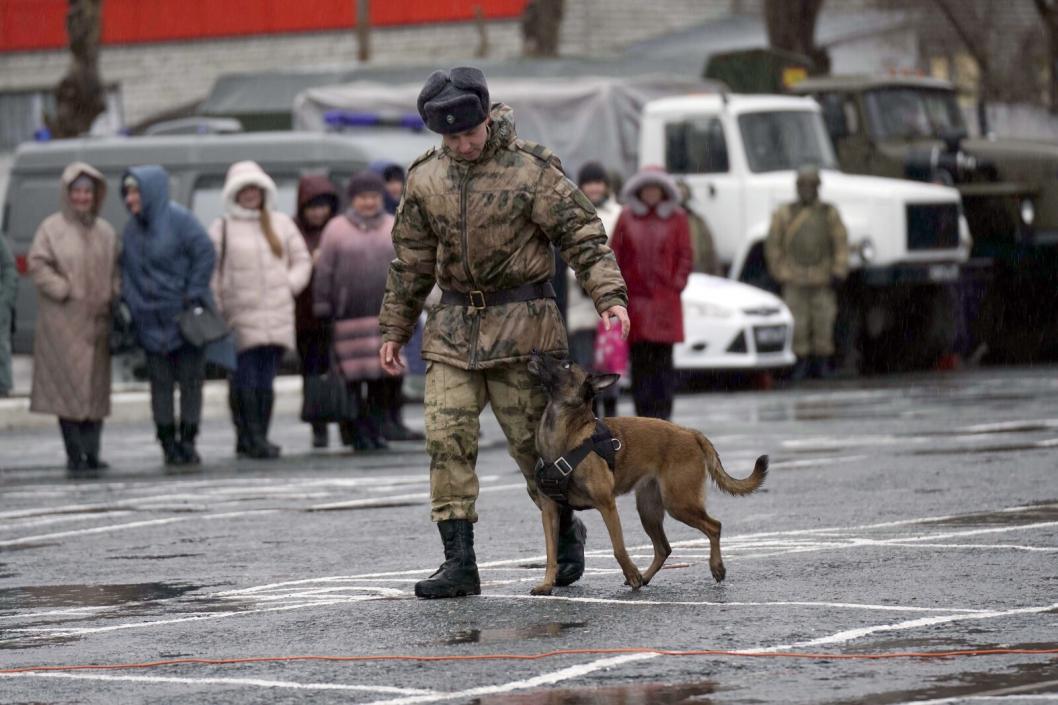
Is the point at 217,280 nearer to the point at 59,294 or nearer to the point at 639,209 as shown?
the point at 59,294

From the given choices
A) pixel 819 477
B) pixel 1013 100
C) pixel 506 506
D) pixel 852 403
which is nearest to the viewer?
pixel 506 506

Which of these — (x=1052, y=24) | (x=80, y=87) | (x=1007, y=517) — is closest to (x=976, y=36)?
(x=1052, y=24)

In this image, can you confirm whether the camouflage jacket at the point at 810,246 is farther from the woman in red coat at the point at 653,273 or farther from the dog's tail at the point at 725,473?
the dog's tail at the point at 725,473

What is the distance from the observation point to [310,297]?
1698 centimetres

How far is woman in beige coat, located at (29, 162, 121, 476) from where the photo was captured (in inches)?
624

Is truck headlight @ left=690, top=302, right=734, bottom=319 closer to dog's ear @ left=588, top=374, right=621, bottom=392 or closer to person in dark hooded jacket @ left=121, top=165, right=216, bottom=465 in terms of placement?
person in dark hooded jacket @ left=121, top=165, right=216, bottom=465

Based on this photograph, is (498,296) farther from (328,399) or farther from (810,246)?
(810,246)

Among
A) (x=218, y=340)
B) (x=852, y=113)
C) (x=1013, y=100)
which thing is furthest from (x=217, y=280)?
(x=1013, y=100)

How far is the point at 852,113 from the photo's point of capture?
86.6ft

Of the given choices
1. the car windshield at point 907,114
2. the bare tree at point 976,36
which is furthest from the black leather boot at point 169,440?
the bare tree at point 976,36

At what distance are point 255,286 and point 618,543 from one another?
322 inches

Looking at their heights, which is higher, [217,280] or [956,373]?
[217,280]

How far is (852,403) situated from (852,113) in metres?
7.03

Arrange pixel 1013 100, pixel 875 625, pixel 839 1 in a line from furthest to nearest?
1. pixel 839 1
2. pixel 1013 100
3. pixel 875 625
